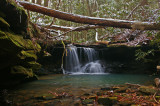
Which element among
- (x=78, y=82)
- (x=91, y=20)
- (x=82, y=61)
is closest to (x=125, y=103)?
(x=91, y=20)

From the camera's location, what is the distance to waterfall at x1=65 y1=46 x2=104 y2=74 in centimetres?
1392

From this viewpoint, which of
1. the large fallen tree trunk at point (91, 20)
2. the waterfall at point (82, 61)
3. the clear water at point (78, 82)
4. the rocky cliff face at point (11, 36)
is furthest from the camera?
the waterfall at point (82, 61)

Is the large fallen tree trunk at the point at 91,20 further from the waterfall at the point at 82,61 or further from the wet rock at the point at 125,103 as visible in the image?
the waterfall at the point at 82,61

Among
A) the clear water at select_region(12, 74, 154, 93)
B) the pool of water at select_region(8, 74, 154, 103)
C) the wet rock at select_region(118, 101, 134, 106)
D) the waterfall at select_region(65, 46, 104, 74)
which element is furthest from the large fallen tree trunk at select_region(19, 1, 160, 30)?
the waterfall at select_region(65, 46, 104, 74)

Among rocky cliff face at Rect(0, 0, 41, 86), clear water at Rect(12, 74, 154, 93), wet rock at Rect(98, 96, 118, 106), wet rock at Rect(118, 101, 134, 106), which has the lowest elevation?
clear water at Rect(12, 74, 154, 93)

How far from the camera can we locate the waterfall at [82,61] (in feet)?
45.7

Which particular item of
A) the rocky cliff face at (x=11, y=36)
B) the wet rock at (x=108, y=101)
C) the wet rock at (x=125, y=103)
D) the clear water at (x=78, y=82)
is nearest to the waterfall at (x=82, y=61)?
the clear water at (x=78, y=82)

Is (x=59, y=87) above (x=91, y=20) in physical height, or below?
below

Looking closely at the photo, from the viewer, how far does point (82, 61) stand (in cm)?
1503

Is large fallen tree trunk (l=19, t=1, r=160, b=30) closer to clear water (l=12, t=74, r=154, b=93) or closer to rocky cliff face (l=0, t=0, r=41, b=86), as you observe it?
rocky cliff face (l=0, t=0, r=41, b=86)

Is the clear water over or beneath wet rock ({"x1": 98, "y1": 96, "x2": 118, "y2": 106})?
beneath

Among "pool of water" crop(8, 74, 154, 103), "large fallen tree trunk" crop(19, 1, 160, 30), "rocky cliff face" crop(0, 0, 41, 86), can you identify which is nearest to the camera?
"rocky cliff face" crop(0, 0, 41, 86)

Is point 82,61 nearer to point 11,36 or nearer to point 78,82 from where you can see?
point 78,82

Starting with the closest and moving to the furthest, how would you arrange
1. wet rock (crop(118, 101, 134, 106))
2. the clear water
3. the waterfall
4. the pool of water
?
wet rock (crop(118, 101, 134, 106)) < the pool of water < the clear water < the waterfall
